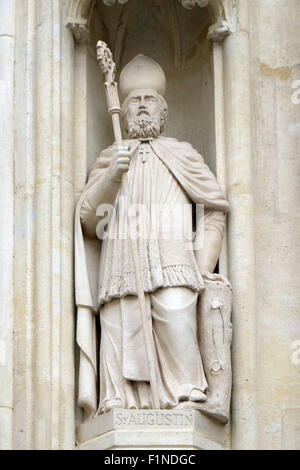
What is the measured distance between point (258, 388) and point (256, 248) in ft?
2.92

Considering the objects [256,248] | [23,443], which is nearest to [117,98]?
[256,248]

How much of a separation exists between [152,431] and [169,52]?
2.89 m

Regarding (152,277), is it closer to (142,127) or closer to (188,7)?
(142,127)

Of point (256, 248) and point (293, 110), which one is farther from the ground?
point (293, 110)

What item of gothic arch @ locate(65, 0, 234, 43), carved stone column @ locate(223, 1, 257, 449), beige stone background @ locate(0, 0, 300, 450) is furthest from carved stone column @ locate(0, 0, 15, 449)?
carved stone column @ locate(223, 1, 257, 449)

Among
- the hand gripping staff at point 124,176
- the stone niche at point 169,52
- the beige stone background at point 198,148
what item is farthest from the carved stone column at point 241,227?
the hand gripping staff at point 124,176

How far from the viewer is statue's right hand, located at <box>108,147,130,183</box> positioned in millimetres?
11602

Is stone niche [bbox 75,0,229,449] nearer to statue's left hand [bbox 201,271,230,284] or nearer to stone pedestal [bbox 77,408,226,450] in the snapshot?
statue's left hand [bbox 201,271,230,284]

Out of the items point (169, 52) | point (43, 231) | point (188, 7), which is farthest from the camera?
point (169, 52)

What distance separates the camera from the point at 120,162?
11.6 metres

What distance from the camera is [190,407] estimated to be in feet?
37.0

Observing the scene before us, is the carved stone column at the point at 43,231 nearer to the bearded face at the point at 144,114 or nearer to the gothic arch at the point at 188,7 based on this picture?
the gothic arch at the point at 188,7

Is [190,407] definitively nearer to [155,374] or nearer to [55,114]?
[155,374]

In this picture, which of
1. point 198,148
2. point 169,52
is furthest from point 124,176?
point 169,52
